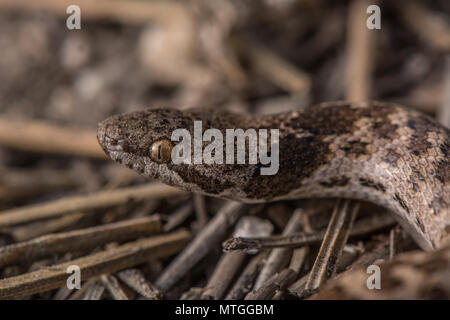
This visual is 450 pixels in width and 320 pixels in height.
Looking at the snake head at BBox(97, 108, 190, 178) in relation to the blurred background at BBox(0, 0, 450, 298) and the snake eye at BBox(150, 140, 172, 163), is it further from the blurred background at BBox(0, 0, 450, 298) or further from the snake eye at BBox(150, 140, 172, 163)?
the blurred background at BBox(0, 0, 450, 298)

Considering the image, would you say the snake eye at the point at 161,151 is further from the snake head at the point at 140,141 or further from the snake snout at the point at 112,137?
the snake snout at the point at 112,137

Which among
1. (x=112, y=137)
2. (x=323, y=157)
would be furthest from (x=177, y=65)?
(x=323, y=157)

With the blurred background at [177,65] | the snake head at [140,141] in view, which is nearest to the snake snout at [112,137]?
the snake head at [140,141]

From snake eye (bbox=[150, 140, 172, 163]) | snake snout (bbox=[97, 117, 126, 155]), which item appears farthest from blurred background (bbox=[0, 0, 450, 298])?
snake eye (bbox=[150, 140, 172, 163])

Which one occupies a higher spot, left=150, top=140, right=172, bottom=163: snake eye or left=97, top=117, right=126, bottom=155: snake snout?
left=97, top=117, right=126, bottom=155: snake snout

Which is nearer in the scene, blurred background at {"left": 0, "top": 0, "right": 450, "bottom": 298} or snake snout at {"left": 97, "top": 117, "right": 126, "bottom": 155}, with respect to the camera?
snake snout at {"left": 97, "top": 117, "right": 126, "bottom": 155}
